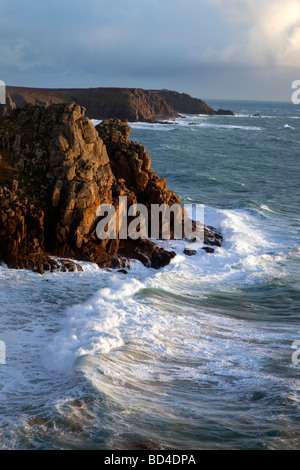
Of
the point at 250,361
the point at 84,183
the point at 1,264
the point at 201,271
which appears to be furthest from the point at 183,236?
the point at 250,361

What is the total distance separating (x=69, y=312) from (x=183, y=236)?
28.9 feet

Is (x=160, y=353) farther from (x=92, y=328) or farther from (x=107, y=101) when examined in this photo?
(x=107, y=101)

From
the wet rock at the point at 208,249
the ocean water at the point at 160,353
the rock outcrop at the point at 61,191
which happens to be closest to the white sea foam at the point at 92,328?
the ocean water at the point at 160,353

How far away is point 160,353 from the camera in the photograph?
41.3 ft

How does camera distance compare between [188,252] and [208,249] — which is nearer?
[188,252]

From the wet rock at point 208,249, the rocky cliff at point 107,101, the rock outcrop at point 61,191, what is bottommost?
the wet rock at point 208,249

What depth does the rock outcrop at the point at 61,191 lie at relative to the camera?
18.0 meters

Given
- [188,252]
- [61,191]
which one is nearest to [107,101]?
[188,252]

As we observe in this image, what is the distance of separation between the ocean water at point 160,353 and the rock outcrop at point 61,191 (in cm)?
86

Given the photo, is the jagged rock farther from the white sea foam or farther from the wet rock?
the white sea foam

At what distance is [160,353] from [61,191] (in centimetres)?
861

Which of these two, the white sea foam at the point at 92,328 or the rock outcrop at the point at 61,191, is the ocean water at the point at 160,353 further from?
the rock outcrop at the point at 61,191

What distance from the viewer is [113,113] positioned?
11975 cm
